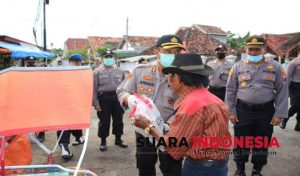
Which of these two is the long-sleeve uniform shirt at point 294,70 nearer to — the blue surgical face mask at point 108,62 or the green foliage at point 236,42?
the blue surgical face mask at point 108,62

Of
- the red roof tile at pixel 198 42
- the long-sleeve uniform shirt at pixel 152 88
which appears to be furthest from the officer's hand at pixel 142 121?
the red roof tile at pixel 198 42

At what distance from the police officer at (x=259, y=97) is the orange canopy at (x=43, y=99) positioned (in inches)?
→ 91.2

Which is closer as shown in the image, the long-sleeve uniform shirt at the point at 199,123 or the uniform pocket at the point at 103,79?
the long-sleeve uniform shirt at the point at 199,123

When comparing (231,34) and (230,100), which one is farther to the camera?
(231,34)

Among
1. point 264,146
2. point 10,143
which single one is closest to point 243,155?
point 264,146

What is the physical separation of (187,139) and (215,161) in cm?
29

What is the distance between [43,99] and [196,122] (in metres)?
1.23

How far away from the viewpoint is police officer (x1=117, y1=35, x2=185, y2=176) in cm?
344

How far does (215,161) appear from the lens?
239 cm

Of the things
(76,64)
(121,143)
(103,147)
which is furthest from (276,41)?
Result: (103,147)

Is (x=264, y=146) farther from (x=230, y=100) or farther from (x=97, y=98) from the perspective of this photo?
(x=97, y=98)

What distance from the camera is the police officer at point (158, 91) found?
3.44 meters

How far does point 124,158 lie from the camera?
545cm

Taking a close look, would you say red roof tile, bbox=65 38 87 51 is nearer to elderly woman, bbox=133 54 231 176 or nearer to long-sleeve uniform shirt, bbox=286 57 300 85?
long-sleeve uniform shirt, bbox=286 57 300 85
